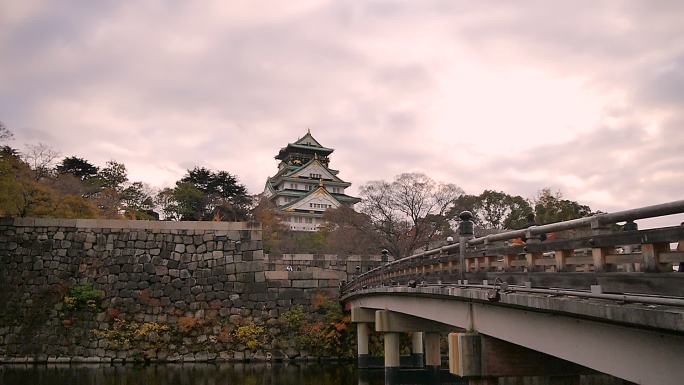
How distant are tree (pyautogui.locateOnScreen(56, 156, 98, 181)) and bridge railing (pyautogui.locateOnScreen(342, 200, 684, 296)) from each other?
40.0 meters

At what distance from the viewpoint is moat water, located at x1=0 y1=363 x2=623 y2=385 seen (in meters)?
17.9

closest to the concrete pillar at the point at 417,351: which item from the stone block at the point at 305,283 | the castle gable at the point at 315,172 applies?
the stone block at the point at 305,283

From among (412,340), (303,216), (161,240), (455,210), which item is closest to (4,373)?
(161,240)

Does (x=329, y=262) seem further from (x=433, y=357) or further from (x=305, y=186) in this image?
(x=305, y=186)

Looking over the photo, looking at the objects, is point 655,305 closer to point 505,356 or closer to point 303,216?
point 505,356

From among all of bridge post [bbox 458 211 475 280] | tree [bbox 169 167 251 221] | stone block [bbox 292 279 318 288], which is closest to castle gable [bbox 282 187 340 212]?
tree [bbox 169 167 251 221]

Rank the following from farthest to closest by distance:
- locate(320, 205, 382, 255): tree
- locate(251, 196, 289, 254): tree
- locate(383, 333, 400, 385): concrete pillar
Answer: locate(251, 196, 289, 254): tree < locate(320, 205, 382, 255): tree < locate(383, 333, 400, 385): concrete pillar

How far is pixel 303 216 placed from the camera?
58.9 m

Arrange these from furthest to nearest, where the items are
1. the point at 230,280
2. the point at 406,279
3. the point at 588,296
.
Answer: the point at 230,280, the point at 406,279, the point at 588,296

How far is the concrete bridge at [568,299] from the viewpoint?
4.66 meters

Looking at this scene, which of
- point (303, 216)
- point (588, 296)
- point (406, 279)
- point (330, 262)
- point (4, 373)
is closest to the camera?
point (588, 296)

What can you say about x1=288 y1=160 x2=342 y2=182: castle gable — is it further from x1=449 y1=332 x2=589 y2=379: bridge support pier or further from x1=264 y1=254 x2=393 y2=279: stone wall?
x1=449 y1=332 x2=589 y2=379: bridge support pier

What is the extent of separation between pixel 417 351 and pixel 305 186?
45.7 meters

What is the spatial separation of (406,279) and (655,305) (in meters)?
9.45
